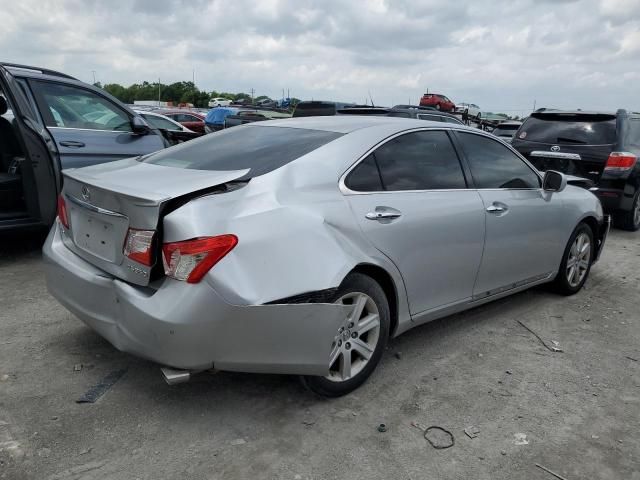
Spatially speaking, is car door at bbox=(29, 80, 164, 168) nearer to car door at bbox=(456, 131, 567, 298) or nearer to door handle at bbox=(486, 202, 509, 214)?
car door at bbox=(456, 131, 567, 298)

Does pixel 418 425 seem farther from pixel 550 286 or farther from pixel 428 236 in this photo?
pixel 550 286

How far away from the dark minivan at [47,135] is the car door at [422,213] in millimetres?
3245

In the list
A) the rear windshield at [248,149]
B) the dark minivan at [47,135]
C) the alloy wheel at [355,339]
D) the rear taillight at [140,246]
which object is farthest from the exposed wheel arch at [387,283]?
the dark minivan at [47,135]

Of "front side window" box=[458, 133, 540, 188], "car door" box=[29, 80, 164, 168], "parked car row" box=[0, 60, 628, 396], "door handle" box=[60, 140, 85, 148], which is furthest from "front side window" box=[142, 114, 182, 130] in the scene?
"front side window" box=[458, 133, 540, 188]

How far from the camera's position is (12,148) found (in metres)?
5.73

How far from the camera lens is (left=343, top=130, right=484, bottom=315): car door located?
3.19m

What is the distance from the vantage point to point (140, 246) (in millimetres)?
2641

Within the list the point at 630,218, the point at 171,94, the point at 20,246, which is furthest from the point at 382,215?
the point at 171,94

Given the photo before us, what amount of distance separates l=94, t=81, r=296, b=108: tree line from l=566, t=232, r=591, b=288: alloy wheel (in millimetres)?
65963

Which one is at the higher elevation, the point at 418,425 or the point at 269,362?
the point at 269,362

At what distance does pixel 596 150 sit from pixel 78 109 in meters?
6.53

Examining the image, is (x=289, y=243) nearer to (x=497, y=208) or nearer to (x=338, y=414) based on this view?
(x=338, y=414)

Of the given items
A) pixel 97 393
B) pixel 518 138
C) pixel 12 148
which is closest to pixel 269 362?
pixel 97 393

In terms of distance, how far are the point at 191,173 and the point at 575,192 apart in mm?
3590
